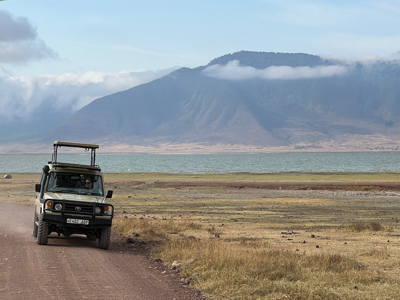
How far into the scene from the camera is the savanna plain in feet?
37.9

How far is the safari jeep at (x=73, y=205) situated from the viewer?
52.7ft

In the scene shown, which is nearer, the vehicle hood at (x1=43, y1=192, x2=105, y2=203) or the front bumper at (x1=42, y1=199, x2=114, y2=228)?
the front bumper at (x1=42, y1=199, x2=114, y2=228)

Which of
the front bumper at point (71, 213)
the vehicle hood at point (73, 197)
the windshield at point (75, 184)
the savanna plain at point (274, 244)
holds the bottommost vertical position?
the savanna plain at point (274, 244)

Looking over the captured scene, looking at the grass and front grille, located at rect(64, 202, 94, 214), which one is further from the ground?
front grille, located at rect(64, 202, 94, 214)

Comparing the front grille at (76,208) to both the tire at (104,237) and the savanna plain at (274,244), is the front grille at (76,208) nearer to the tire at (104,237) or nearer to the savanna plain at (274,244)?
the tire at (104,237)

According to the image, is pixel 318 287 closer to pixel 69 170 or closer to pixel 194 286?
pixel 194 286

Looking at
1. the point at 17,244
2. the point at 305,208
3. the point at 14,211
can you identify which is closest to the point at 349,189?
the point at 305,208

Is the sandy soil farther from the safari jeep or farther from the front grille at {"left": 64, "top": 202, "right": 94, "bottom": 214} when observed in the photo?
the front grille at {"left": 64, "top": 202, "right": 94, "bottom": 214}

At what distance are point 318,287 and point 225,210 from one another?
21787 mm

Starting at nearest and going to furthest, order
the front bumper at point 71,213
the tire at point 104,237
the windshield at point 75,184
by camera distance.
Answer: the front bumper at point 71,213 → the tire at point 104,237 → the windshield at point 75,184

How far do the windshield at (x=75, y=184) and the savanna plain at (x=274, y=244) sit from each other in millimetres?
2104

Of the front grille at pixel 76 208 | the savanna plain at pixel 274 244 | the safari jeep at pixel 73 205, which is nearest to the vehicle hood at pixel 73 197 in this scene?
the safari jeep at pixel 73 205

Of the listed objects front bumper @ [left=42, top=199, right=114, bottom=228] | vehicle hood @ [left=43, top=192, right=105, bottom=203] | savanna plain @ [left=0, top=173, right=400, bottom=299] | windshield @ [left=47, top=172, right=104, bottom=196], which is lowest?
savanna plain @ [left=0, top=173, right=400, bottom=299]

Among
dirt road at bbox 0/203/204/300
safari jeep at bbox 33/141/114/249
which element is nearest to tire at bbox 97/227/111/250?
safari jeep at bbox 33/141/114/249
